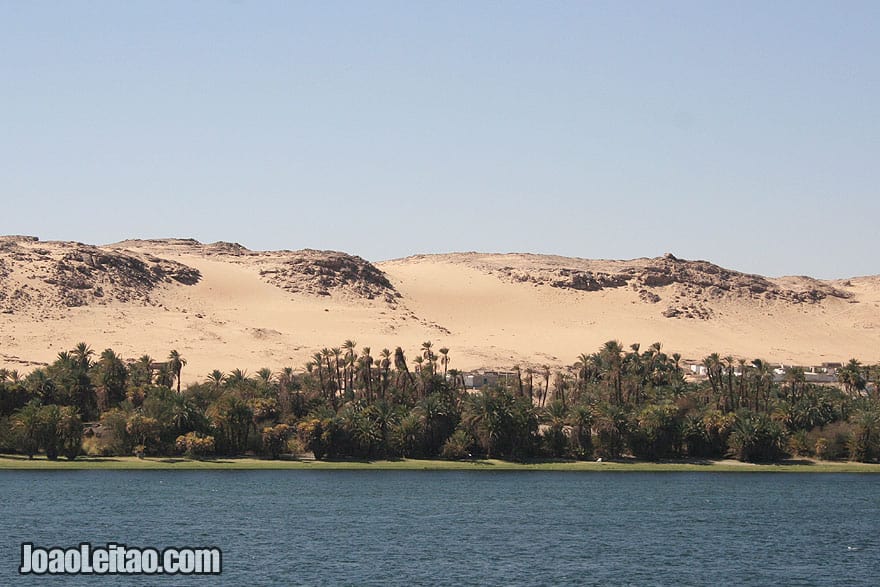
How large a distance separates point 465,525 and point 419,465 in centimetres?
2603

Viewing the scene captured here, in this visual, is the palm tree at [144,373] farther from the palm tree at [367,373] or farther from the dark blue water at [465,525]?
the palm tree at [367,373]

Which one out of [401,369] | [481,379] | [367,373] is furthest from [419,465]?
[481,379]

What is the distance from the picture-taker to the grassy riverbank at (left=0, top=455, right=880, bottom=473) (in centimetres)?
8675

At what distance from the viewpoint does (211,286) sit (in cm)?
16325

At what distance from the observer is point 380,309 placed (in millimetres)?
163750

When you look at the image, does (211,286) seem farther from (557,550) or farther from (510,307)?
(557,550)

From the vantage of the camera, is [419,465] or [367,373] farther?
[367,373]

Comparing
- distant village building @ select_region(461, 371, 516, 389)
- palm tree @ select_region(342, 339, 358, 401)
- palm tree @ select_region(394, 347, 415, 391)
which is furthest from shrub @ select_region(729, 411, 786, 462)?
palm tree @ select_region(342, 339, 358, 401)

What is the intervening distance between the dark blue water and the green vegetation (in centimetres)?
421

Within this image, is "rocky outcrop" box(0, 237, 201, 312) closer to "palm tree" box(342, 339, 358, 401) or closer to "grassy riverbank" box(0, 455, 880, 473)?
"palm tree" box(342, 339, 358, 401)

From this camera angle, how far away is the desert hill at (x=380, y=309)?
443 feet

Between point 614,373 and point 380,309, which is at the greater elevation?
point 380,309

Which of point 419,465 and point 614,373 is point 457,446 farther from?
point 614,373

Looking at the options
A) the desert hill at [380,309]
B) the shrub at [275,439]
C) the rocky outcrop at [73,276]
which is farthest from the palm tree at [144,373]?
the rocky outcrop at [73,276]
